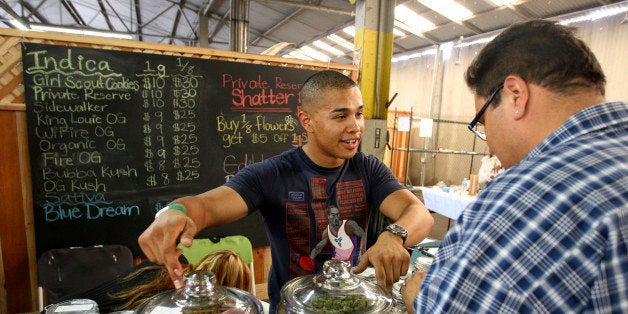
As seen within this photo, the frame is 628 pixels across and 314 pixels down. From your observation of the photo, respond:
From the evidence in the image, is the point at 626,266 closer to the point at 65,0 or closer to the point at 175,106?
the point at 175,106

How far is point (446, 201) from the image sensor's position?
5.28m

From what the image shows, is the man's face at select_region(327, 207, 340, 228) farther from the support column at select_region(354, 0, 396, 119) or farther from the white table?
the white table

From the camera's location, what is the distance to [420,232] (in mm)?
1616

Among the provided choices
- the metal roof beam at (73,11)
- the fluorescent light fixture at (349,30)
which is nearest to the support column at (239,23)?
the fluorescent light fixture at (349,30)

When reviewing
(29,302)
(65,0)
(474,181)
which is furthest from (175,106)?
(65,0)

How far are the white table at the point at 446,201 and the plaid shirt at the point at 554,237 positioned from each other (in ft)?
14.6

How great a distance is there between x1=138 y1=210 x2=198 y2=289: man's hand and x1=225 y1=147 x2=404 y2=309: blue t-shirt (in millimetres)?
509

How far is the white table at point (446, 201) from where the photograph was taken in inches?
197

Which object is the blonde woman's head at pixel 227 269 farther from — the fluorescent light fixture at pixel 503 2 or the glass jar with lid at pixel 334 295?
the fluorescent light fixture at pixel 503 2

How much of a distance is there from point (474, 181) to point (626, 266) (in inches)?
202

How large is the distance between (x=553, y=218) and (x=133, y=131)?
3367 millimetres

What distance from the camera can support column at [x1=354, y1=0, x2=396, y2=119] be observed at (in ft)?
12.5

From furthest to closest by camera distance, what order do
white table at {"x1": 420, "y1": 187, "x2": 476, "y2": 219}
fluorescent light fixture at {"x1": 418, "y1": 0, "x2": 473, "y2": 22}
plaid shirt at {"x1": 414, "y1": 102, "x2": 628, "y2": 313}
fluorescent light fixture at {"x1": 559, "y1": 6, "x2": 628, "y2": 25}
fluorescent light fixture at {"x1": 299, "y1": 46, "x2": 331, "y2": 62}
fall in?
fluorescent light fixture at {"x1": 299, "y1": 46, "x2": 331, "y2": 62} < fluorescent light fixture at {"x1": 418, "y1": 0, "x2": 473, "y2": 22} < fluorescent light fixture at {"x1": 559, "y1": 6, "x2": 628, "y2": 25} < white table at {"x1": 420, "y1": 187, "x2": 476, "y2": 219} < plaid shirt at {"x1": 414, "y1": 102, "x2": 628, "y2": 313}

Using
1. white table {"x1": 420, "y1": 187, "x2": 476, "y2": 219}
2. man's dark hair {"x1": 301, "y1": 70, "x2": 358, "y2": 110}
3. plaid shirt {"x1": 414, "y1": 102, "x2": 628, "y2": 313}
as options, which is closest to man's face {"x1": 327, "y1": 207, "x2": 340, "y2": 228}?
man's dark hair {"x1": 301, "y1": 70, "x2": 358, "y2": 110}
